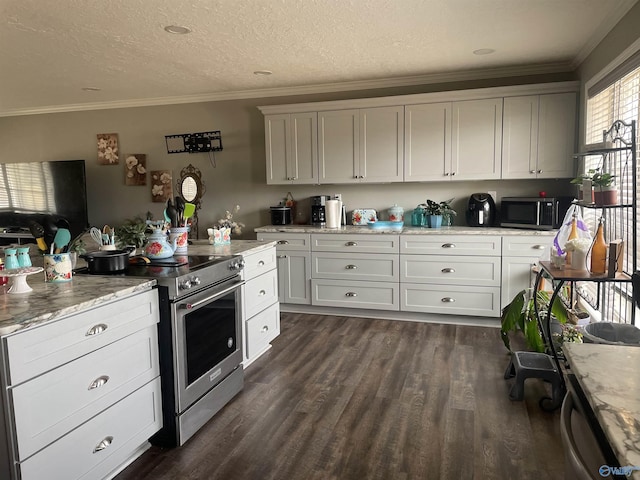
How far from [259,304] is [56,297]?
1.62 m

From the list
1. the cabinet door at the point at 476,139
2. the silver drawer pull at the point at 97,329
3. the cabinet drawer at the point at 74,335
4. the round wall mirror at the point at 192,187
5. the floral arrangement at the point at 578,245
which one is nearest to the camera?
the cabinet drawer at the point at 74,335

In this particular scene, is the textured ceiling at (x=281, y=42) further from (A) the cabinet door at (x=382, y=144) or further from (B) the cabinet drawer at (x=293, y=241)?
(B) the cabinet drawer at (x=293, y=241)

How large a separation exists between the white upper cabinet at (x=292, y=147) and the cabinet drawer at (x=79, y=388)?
2895mm

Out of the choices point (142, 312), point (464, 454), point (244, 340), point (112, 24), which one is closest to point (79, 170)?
point (112, 24)

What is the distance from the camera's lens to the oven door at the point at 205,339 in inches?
89.0

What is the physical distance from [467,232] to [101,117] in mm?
4655

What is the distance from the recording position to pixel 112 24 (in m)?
2.98

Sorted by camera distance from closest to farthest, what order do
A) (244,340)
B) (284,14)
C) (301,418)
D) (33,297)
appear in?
(33,297), (301,418), (284,14), (244,340)

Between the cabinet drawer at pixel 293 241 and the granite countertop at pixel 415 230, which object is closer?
the granite countertop at pixel 415 230

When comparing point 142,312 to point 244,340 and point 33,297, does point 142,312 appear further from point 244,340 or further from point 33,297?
point 244,340

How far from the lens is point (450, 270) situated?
13.6ft

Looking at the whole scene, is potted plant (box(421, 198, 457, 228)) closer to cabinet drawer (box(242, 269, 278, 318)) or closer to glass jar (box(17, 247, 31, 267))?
cabinet drawer (box(242, 269, 278, 318))

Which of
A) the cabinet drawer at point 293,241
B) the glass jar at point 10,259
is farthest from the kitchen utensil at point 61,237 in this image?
the cabinet drawer at point 293,241

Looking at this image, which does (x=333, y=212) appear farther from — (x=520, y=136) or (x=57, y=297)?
(x=57, y=297)
